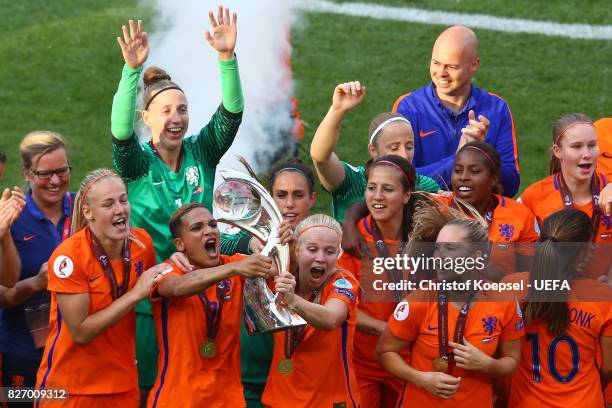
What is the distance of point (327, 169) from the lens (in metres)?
6.48

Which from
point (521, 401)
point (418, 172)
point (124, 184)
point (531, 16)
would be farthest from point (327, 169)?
point (531, 16)

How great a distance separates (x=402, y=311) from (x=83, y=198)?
64.2 inches

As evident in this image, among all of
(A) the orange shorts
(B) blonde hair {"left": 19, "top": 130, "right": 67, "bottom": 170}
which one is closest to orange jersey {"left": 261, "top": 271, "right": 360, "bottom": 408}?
(A) the orange shorts

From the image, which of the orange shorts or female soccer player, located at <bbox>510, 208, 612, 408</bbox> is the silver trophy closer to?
the orange shorts

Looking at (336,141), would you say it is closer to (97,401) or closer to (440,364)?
(440,364)

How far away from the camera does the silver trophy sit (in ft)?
18.2

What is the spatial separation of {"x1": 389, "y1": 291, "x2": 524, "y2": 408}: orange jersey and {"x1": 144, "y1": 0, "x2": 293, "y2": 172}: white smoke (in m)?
4.02

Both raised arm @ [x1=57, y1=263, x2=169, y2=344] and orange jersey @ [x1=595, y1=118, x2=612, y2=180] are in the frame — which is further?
orange jersey @ [x1=595, y1=118, x2=612, y2=180]

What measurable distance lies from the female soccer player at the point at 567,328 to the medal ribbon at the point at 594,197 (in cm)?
50

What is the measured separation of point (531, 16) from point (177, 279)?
827 cm

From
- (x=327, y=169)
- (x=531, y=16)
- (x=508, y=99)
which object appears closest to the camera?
(x=327, y=169)

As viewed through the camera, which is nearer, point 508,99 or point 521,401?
point 521,401

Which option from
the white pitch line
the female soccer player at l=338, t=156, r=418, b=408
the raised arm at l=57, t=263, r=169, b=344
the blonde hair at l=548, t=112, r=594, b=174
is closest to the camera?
the raised arm at l=57, t=263, r=169, b=344

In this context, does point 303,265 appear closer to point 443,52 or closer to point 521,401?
point 521,401
